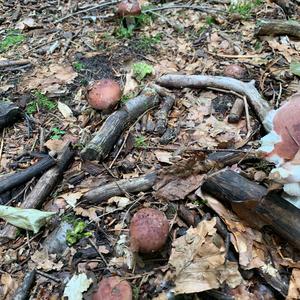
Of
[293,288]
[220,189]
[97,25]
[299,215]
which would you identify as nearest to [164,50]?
[97,25]

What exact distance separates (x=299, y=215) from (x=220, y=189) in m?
0.53

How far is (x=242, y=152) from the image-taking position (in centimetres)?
306

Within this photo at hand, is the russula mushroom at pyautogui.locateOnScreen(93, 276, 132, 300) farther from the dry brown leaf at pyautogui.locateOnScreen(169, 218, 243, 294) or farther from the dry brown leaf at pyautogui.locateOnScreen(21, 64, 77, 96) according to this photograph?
the dry brown leaf at pyautogui.locateOnScreen(21, 64, 77, 96)

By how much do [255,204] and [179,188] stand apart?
619 mm

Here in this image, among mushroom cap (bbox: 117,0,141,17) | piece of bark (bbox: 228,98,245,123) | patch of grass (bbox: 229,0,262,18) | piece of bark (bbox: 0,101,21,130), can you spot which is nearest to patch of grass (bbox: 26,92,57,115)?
piece of bark (bbox: 0,101,21,130)

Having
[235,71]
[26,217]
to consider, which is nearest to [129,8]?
[235,71]

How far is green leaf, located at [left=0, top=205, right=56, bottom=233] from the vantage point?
9.44ft

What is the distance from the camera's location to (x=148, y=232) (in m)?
2.48

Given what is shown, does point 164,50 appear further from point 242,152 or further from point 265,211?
point 265,211

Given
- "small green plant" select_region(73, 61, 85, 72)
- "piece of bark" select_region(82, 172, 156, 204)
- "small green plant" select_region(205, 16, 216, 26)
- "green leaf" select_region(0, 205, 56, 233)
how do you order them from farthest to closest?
"small green plant" select_region(205, 16, 216, 26) < "small green plant" select_region(73, 61, 85, 72) < "piece of bark" select_region(82, 172, 156, 204) < "green leaf" select_region(0, 205, 56, 233)

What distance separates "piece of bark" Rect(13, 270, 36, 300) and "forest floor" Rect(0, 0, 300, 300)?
1 centimetres

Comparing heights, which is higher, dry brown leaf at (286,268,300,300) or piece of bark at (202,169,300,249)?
piece of bark at (202,169,300,249)

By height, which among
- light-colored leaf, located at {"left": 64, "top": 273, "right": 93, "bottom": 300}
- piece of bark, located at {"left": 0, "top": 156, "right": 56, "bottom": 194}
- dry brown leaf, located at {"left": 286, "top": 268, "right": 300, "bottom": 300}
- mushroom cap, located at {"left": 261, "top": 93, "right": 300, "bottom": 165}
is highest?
mushroom cap, located at {"left": 261, "top": 93, "right": 300, "bottom": 165}

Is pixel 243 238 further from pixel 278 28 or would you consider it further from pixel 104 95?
A: pixel 278 28
